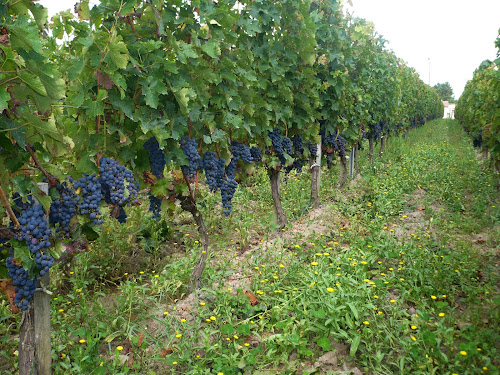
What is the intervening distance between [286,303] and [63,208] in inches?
81.7

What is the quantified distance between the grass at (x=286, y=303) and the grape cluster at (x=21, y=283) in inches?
24.8

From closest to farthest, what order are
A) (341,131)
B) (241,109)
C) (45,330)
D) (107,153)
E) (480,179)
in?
(45,330) < (107,153) < (241,109) < (341,131) < (480,179)

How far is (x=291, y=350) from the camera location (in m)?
3.21

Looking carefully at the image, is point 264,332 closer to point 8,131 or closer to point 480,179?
point 8,131

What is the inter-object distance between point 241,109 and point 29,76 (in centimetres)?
268

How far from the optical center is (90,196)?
2.89 m

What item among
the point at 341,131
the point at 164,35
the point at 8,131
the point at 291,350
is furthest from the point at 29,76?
the point at 341,131

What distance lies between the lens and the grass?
10.0ft

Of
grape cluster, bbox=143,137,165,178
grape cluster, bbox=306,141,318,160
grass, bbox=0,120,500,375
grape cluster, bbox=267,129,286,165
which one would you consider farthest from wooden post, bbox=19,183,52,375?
grape cluster, bbox=306,141,318,160

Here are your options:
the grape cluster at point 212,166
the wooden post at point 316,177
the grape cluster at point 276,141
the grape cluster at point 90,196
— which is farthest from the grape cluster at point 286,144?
the grape cluster at point 90,196

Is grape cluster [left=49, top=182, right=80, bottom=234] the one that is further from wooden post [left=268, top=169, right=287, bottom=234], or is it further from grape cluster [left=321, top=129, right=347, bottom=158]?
grape cluster [left=321, top=129, right=347, bottom=158]

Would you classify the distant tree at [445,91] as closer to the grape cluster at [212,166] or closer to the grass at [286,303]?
the grass at [286,303]

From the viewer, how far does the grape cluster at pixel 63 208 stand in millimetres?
2799

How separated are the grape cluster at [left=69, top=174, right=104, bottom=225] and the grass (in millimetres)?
1031
